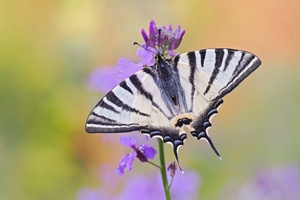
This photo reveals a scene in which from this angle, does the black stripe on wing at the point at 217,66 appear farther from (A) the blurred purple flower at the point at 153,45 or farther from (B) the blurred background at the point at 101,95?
(B) the blurred background at the point at 101,95

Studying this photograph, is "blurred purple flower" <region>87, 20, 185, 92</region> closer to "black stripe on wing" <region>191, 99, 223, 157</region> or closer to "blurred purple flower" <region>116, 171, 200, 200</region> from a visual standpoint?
"black stripe on wing" <region>191, 99, 223, 157</region>

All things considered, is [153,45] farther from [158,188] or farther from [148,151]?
[158,188]

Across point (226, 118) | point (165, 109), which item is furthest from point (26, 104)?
point (165, 109)

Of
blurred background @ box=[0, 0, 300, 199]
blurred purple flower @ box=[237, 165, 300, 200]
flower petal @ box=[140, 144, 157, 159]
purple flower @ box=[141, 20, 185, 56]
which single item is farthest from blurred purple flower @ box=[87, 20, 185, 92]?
blurred background @ box=[0, 0, 300, 199]

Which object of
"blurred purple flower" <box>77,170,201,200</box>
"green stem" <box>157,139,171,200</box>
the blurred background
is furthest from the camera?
the blurred background

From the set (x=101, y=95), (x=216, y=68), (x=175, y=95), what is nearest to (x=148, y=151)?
(x=175, y=95)

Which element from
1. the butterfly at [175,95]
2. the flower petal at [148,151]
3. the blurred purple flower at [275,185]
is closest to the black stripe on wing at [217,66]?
the butterfly at [175,95]
